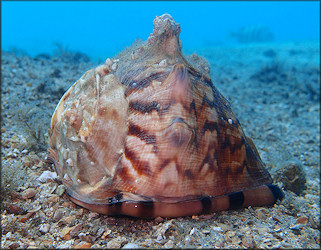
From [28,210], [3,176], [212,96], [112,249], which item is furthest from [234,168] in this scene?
[3,176]

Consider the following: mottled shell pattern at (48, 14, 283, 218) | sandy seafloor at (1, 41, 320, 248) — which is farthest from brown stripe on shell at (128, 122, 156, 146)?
sandy seafloor at (1, 41, 320, 248)

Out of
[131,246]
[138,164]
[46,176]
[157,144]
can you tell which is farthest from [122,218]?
[46,176]

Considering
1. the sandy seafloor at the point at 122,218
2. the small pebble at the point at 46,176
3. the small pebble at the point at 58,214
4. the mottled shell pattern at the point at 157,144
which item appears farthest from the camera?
the small pebble at the point at 46,176

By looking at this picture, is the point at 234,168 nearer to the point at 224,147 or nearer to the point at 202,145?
the point at 224,147

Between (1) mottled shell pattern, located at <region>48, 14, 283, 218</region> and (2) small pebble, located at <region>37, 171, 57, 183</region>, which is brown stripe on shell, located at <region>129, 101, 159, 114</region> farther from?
(2) small pebble, located at <region>37, 171, 57, 183</region>

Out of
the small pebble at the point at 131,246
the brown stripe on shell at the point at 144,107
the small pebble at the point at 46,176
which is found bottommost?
the small pebble at the point at 131,246

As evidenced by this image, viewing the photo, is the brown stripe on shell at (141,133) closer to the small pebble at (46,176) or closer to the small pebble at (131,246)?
the small pebble at (131,246)

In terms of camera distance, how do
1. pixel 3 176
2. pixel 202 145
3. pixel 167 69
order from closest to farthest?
pixel 202 145
pixel 167 69
pixel 3 176

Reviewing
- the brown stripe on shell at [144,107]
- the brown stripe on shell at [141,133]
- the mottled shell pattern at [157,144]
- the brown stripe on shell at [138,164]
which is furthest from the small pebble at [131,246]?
the brown stripe on shell at [144,107]
